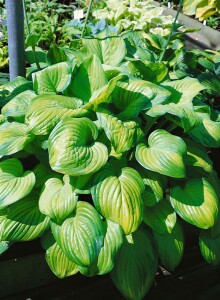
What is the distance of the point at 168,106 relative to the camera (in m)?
1.42

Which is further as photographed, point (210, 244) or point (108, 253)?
point (210, 244)

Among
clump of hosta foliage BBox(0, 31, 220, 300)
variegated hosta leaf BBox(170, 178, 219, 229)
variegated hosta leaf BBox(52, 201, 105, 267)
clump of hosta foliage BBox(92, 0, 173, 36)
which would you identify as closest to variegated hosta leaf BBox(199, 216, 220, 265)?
clump of hosta foliage BBox(0, 31, 220, 300)

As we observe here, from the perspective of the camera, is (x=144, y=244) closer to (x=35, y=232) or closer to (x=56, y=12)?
(x=35, y=232)

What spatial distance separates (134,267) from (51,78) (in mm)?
704

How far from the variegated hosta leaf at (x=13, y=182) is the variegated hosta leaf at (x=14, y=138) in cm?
8

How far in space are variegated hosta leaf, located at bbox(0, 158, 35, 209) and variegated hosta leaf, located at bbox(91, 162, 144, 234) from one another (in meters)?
0.20

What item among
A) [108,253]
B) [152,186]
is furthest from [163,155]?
[108,253]

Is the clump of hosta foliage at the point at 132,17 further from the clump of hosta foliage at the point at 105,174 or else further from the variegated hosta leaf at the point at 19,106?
the variegated hosta leaf at the point at 19,106

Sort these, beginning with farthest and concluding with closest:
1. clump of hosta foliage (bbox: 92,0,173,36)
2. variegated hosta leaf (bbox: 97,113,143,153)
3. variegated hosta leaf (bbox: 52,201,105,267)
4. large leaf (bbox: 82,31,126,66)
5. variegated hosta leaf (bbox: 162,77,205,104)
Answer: clump of hosta foliage (bbox: 92,0,173,36), large leaf (bbox: 82,31,126,66), variegated hosta leaf (bbox: 162,77,205,104), variegated hosta leaf (bbox: 97,113,143,153), variegated hosta leaf (bbox: 52,201,105,267)

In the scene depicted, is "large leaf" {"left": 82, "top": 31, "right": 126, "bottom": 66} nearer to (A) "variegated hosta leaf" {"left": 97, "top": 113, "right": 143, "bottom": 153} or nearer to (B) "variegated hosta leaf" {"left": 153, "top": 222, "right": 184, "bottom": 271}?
(A) "variegated hosta leaf" {"left": 97, "top": 113, "right": 143, "bottom": 153}

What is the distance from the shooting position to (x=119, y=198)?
122cm

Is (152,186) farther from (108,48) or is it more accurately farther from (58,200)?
(108,48)

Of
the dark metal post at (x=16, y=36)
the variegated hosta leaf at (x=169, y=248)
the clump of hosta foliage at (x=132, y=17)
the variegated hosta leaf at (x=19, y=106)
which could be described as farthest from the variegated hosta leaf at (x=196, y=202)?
the clump of hosta foliage at (x=132, y=17)

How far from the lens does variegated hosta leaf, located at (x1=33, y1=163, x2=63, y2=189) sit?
137cm
